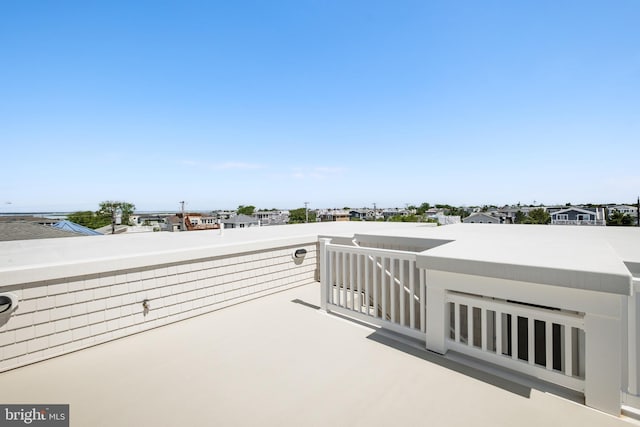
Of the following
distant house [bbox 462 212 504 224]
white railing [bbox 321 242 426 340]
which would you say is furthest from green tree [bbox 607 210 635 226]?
white railing [bbox 321 242 426 340]

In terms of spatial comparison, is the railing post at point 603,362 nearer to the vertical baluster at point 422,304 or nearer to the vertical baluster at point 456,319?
the vertical baluster at point 456,319

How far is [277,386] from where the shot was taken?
2039 millimetres

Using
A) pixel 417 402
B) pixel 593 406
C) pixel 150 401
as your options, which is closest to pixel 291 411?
pixel 417 402

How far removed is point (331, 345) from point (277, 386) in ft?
2.63

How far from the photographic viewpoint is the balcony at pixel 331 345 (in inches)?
66.2

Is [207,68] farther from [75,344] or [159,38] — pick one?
[75,344]

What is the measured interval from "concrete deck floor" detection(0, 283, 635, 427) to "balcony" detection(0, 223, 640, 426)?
1 centimetres

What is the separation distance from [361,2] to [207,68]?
18.6 ft

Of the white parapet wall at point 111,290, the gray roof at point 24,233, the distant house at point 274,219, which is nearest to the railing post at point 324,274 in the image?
the white parapet wall at point 111,290

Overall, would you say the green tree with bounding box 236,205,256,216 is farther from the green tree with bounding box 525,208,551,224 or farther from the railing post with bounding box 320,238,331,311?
the railing post with bounding box 320,238,331,311

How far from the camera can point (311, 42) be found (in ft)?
30.0

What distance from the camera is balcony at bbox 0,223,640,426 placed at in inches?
66.2

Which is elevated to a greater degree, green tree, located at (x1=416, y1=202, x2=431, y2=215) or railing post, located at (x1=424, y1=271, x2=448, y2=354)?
green tree, located at (x1=416, y1=202, x2=431, y2=215)

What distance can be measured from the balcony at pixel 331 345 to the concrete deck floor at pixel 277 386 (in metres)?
0.01
